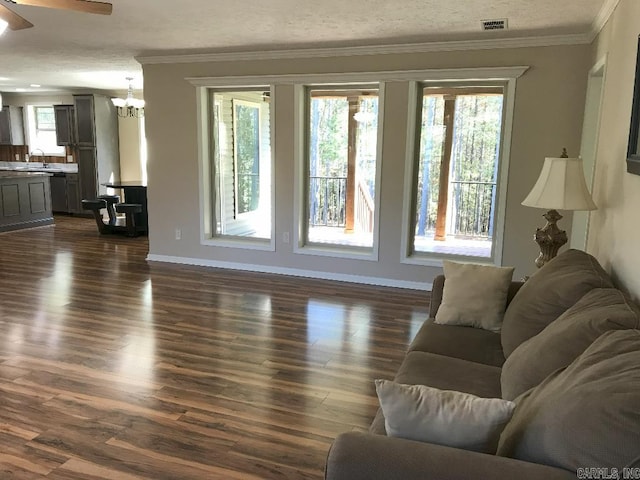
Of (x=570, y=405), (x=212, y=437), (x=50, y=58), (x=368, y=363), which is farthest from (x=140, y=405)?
(x=50, y=58)

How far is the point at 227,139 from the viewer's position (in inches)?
251

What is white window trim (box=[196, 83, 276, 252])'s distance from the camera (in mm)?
5895

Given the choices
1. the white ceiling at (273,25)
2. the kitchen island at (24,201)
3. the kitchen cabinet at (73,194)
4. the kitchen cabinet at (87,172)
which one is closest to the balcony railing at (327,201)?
the white ceiling at (273,25)

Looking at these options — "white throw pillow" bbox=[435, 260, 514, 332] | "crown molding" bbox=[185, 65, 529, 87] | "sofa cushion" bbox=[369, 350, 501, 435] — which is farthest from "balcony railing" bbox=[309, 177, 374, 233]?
"sofa cushion" bbox=[369, 350, 501, 435]

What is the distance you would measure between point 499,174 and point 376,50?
1679 mm

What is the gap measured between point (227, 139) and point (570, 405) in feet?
18.3

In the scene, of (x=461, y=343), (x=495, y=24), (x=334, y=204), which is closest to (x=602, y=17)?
(x=495, y=24)

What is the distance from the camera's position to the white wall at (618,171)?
252 cm

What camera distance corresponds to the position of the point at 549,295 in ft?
7.82

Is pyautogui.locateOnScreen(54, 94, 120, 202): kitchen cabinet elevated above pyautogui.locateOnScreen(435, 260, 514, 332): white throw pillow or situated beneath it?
elevated above

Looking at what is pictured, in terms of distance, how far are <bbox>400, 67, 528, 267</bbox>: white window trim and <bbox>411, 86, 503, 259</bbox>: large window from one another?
0.28ft

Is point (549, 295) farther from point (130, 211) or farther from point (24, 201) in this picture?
point (24, 201)

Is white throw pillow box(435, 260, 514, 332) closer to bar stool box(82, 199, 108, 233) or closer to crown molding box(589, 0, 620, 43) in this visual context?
crown molding box(589, 0, 620, 43)

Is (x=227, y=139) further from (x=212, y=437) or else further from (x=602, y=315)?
(x=602, y=315)
